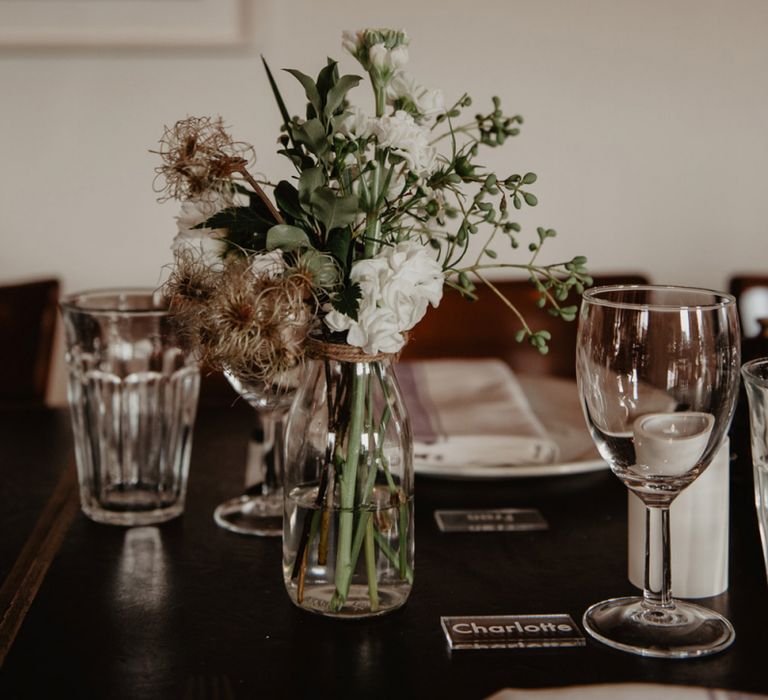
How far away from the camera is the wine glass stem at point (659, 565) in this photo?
0.75 m

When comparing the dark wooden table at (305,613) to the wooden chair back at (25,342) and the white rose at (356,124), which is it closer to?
the white rose at (356,124)

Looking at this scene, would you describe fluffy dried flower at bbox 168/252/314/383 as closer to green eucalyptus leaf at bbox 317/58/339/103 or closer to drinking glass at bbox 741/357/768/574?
green eucalyptus leaf at bbox 317/58/339/103

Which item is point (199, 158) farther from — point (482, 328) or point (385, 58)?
point (482, 328)

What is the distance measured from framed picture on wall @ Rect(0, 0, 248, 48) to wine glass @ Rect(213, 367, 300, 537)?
3.75 ft

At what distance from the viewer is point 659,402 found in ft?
2.31

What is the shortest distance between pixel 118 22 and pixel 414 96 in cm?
138

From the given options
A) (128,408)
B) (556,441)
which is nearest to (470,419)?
(556,441)

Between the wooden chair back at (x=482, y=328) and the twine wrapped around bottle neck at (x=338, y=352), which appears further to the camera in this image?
the wooden chair back at (x=482, y=328)

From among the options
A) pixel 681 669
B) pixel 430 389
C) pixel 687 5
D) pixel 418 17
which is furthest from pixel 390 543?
pixel 687 5

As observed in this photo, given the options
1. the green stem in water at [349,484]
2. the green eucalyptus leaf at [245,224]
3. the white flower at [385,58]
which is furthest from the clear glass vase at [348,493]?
the white flower at [385,58]

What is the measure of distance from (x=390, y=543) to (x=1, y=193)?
1549 mm

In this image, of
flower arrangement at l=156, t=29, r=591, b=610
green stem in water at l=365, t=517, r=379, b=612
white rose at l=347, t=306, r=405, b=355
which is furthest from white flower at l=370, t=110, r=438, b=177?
green stem in water at l=365, t=517, r=379, b=612

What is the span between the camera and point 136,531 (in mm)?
974

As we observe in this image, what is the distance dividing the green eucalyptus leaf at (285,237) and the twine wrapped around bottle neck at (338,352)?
8cm
